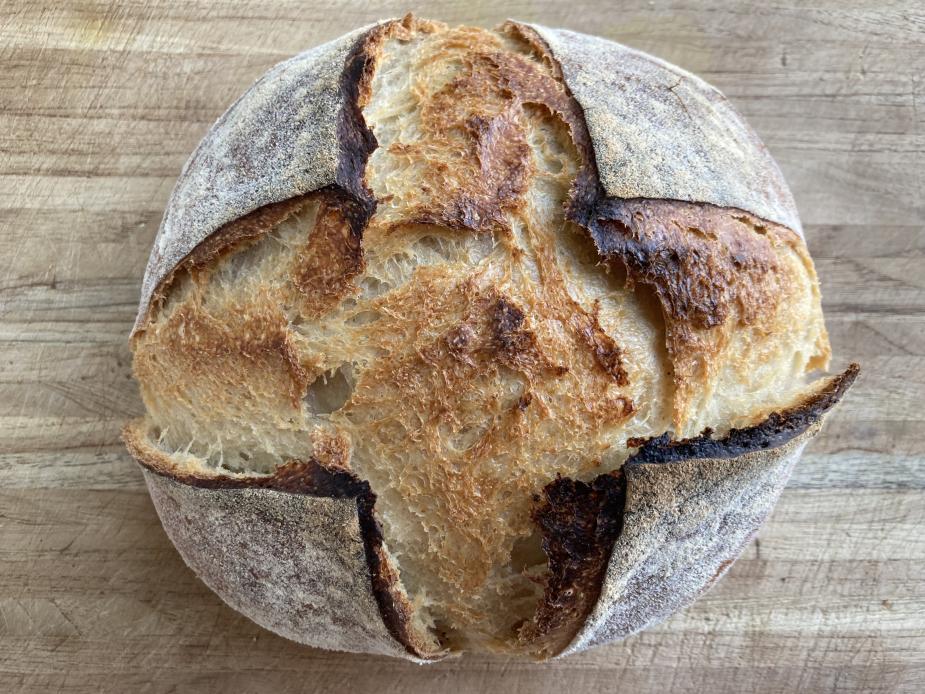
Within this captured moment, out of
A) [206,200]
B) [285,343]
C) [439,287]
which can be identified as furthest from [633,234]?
[206,200]

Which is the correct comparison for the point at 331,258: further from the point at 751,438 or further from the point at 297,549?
the point at 751,438

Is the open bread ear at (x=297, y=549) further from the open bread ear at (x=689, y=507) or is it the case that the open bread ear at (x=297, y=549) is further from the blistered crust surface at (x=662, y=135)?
the blistered crust surface at (x=662, y=135)

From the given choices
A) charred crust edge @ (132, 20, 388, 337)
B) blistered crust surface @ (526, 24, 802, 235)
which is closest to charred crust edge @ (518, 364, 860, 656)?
blistered crust surface @ (526, 24, 802, 235)

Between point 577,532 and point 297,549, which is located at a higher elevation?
point 577,532

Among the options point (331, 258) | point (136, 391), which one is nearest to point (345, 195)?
point (331, 258)

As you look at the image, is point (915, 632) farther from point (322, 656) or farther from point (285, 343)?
point (285, 343)

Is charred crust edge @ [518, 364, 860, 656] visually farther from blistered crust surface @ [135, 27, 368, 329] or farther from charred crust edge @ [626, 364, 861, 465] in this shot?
blistered crust surface @ [135, 27, 368, 329]

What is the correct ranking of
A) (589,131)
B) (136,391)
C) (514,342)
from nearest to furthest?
(514,342), (589,131), (136,391)
